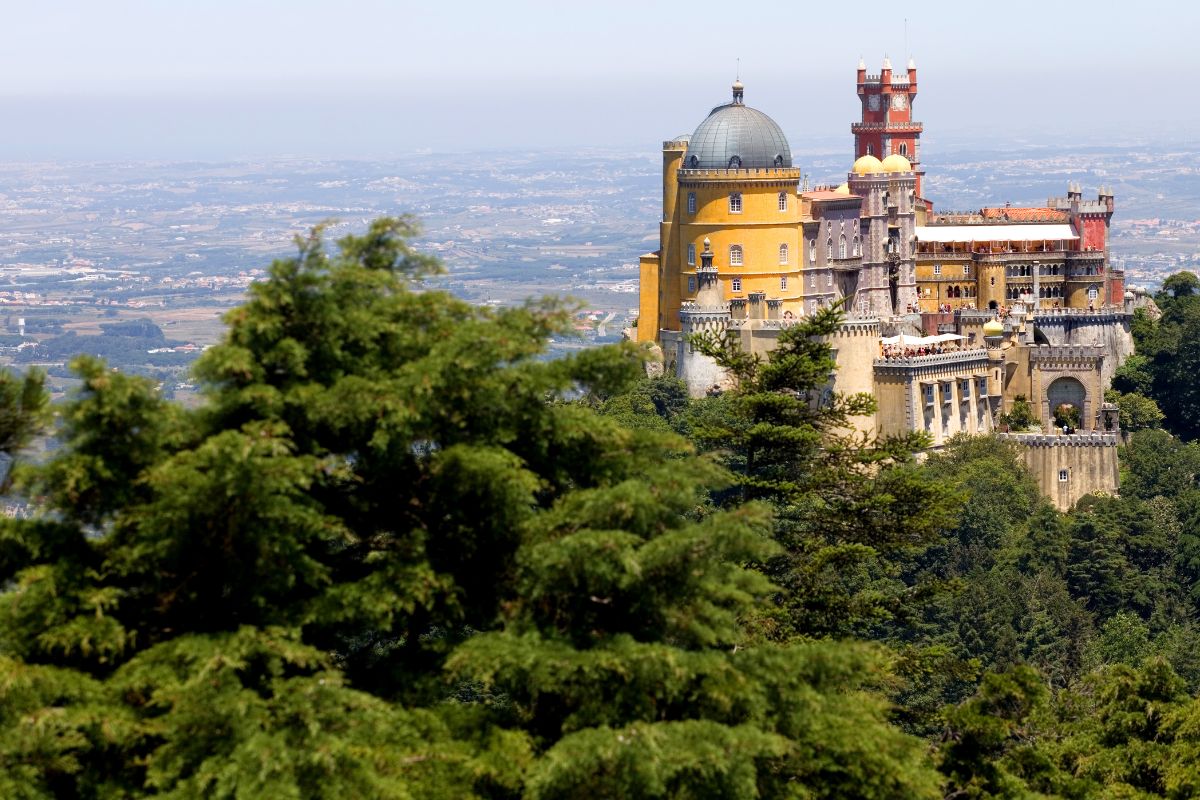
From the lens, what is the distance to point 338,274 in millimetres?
24125

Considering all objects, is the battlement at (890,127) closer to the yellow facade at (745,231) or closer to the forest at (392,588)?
the yellow facade at (745,231)

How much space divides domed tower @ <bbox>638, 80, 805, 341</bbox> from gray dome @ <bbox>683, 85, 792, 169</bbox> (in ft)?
0.11

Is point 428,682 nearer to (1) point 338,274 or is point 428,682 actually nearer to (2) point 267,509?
(2) point 267,509

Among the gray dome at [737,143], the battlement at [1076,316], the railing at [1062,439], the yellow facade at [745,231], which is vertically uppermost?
the gray dome at [737,143]

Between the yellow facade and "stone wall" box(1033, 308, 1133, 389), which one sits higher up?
the yellow facade

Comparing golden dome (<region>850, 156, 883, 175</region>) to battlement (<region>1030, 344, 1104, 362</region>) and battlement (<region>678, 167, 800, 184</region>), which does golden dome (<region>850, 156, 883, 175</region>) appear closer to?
battlement (<region>678, 167, 800, 184</region>)

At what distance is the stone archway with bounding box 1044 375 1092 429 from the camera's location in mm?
71938

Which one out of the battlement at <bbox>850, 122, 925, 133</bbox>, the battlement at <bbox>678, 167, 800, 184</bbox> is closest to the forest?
the battlement at <bbox>678, 167, 800, 184</bbox>

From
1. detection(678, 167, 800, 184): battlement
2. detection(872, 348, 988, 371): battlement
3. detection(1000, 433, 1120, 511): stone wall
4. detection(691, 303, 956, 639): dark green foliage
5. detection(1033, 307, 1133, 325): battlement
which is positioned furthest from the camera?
detection(1033, 307, 1133, 325): battlement

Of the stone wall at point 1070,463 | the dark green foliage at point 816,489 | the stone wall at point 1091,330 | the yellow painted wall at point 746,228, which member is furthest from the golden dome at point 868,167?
the dark green foliage at point 816,489

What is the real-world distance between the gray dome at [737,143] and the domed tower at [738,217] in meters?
0.03

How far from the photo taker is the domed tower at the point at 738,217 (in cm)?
7556

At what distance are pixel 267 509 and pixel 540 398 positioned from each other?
154 inches

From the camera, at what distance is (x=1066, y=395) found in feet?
236
